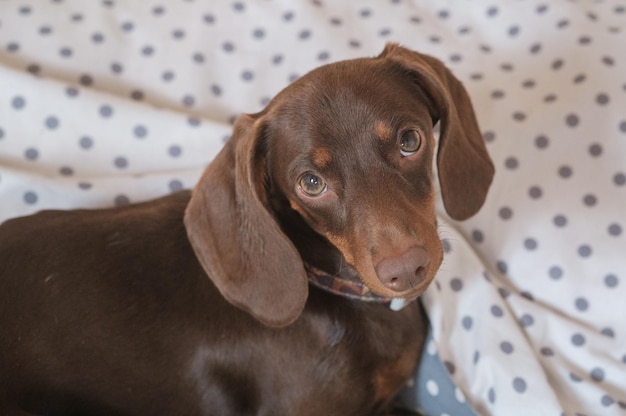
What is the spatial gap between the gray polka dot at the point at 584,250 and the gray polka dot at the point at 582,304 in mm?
138

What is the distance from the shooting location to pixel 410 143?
1756 mm

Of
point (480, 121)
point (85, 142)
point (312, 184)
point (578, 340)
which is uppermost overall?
point (312, 184)

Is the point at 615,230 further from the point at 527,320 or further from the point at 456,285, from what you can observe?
the point at 456,285

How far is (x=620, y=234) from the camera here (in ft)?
7.55

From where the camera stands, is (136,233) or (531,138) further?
(531,138)

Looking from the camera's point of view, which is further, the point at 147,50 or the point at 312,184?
the point at 147,50

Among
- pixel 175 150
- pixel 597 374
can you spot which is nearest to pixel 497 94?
pixel 597 374

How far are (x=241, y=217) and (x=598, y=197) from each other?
1211 millimetres

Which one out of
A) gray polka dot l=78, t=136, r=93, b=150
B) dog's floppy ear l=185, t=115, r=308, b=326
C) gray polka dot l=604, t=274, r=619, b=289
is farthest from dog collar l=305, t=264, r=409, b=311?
gray polka dot l=78, t=136, r=93, b=150

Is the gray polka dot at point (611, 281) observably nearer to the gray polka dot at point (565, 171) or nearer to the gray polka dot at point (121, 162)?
the gray polka dot at point (565, 171)

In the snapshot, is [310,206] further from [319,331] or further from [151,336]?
[151,336]

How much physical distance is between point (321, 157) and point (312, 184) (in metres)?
0.07

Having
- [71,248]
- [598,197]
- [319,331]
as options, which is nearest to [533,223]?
[598,197]

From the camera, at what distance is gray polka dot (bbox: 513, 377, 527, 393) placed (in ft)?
6.86
